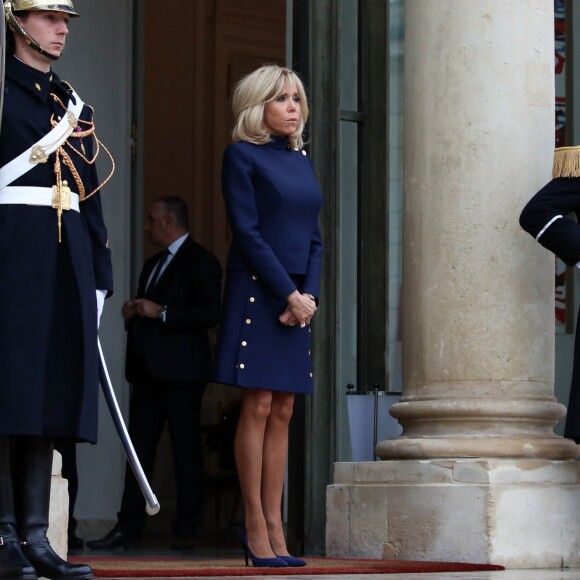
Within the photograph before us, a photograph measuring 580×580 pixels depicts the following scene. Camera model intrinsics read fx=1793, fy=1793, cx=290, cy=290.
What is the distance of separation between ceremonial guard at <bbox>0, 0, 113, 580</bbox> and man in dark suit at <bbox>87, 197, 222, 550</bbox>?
3.40 m

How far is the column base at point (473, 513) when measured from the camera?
7.07 m

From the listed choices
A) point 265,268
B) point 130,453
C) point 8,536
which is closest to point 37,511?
point 8,536

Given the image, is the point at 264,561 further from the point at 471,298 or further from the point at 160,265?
the point at 160,265

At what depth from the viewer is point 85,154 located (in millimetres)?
5750

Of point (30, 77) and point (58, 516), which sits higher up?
point (30, 77)

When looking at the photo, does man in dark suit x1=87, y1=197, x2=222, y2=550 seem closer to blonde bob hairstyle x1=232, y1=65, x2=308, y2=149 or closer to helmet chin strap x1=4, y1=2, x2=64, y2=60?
blonde bob hairstyle x1=232, y1=65, x2=308, y2=149

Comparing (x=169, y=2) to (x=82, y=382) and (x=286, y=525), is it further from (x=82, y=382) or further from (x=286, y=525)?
(x=82, y=382)

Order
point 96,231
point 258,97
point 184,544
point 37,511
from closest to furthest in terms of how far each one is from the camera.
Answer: point 37,511 < point 96,231 < point 258,97 < point 184,544

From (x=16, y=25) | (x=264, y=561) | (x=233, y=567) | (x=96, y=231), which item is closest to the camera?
(x=16, y=25)

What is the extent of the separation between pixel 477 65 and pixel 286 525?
7.63 feet

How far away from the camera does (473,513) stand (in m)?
7.08

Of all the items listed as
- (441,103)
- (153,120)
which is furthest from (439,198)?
(153,120)

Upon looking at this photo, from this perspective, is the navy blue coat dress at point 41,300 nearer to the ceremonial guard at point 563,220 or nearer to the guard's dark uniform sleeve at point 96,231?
the guard's dark uniform sleeve at point 96,231

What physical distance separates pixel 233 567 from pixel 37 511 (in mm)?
1471
